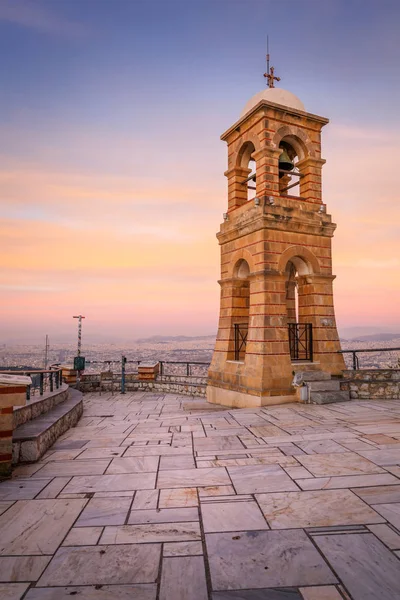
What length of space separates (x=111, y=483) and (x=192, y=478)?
89 centimetres

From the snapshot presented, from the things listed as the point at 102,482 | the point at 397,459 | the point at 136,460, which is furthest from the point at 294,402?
the point at 102,482

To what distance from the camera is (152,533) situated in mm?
2943

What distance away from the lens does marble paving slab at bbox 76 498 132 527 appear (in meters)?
3.14

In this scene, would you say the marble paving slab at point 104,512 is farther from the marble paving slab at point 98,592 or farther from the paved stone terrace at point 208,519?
the marble paving slab at point 98,592

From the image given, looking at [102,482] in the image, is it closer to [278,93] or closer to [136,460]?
[136,460]

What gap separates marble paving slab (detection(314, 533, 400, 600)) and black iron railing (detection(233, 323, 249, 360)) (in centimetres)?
846

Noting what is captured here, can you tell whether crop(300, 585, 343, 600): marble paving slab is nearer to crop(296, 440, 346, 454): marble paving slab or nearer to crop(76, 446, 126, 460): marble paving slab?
crop(296, 440, 346, 454): marble paving slab

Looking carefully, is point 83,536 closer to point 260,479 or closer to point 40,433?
point 260,479

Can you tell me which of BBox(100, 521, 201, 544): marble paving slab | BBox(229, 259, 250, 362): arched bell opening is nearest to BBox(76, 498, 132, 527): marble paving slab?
BBox(100, 521, 201, 544): marble paving slab

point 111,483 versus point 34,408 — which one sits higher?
point 34,408

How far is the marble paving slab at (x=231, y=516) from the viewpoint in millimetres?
3020

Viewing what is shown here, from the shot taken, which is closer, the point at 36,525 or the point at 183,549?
the point at 183,549

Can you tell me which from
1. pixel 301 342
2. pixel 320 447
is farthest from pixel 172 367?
pixel 320 447

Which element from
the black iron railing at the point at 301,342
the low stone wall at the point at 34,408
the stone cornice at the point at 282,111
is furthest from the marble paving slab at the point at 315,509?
the stone cornice at the point at 282,111
